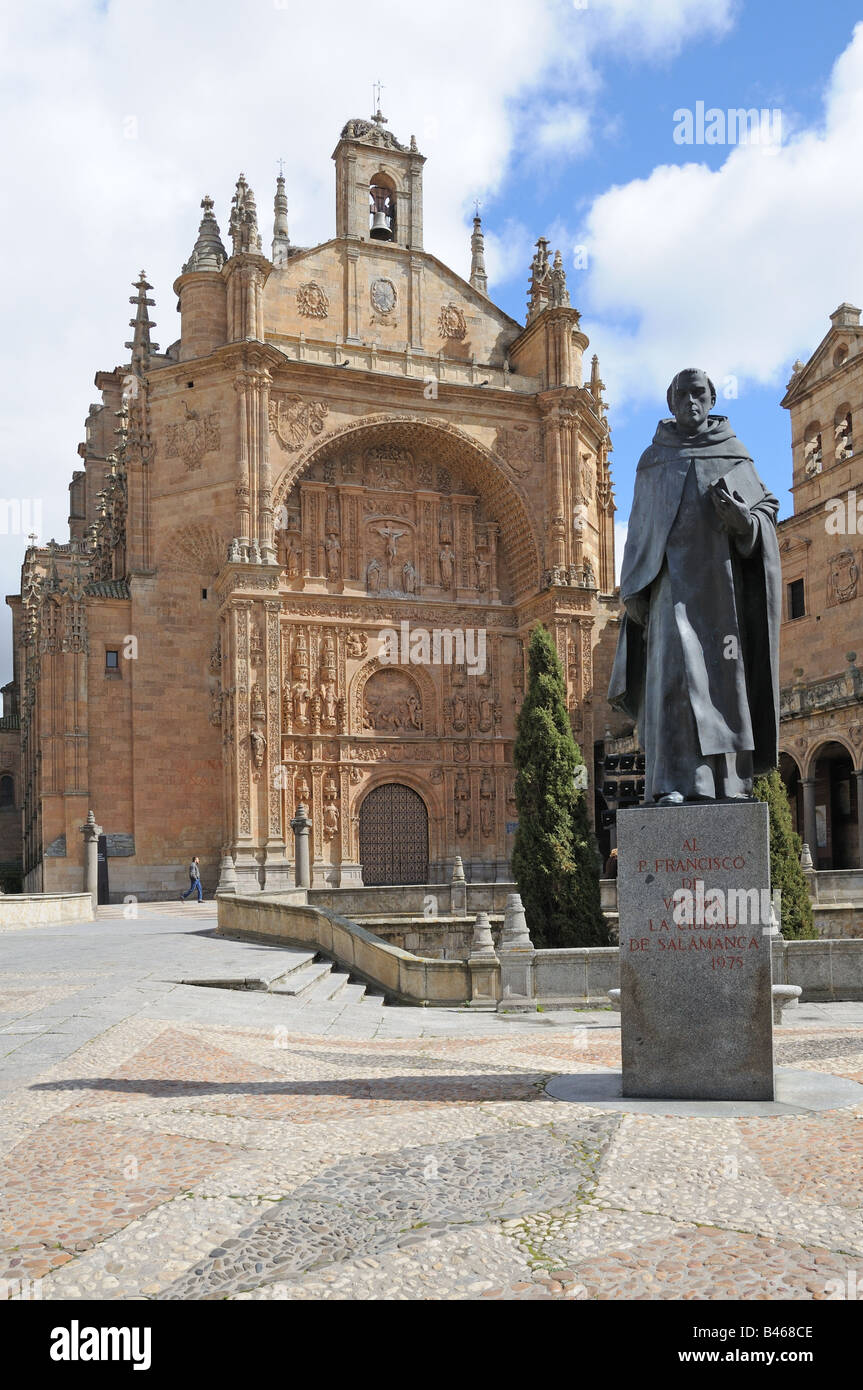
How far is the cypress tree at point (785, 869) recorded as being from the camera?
15656mm

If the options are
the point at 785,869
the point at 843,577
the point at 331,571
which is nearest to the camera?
the point at 785,869

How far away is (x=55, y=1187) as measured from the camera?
183 inches

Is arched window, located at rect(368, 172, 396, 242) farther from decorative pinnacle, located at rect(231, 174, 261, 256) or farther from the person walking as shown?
the person walking

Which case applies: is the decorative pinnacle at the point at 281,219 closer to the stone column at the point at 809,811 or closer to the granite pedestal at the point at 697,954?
the stone column at the point at 809,811

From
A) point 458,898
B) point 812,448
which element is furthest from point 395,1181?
point 812,448

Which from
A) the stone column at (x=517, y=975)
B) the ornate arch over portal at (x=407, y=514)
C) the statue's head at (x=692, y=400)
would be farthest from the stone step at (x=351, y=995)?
the ornate arch over portal at (x=407, y=514)

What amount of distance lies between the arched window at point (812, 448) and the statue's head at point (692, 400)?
29.7m

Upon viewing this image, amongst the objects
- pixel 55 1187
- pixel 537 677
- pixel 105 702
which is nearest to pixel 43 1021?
pixel 55 1187

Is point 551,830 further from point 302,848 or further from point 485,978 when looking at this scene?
point 302,848

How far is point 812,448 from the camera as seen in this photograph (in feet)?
114

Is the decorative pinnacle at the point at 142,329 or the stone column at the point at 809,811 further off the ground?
the decorative pinnacle at the point at 142,329

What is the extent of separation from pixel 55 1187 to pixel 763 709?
15.1 feet

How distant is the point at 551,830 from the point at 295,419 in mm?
18828
